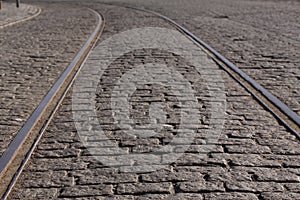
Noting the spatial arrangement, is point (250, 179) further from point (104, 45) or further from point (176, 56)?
point (104, 45)

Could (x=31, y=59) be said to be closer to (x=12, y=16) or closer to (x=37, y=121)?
(x=37, y=121)

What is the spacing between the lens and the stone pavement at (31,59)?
6.14 metres

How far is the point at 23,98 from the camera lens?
22.2 ft

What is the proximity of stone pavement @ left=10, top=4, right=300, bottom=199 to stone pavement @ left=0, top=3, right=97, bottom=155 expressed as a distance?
1.70 feet

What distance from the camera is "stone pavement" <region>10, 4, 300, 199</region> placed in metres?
3.85

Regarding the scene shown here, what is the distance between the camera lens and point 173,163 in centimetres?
439

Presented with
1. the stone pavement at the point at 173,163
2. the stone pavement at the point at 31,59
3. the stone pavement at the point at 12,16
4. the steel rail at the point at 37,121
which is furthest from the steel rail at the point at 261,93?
the stone pavement at the point at 12,16

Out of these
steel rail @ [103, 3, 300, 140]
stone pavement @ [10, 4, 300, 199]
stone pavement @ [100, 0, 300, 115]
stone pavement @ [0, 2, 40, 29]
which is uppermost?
stone pavement @ [0, 2, 40, 29]

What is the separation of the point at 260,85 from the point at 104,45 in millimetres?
4901

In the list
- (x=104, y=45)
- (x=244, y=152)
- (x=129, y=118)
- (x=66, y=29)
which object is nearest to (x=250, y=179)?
(x=244, y=152)

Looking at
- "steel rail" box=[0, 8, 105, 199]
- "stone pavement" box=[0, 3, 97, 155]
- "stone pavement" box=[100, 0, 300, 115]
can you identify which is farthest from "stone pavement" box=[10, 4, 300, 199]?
"stone pavement" box=[100, 0, 300, 115]

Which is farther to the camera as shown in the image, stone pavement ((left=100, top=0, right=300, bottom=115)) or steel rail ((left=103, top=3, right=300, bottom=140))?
stone pavement ((left=100, top=0, right=300, bottom=115))

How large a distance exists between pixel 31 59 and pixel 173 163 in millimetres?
5976

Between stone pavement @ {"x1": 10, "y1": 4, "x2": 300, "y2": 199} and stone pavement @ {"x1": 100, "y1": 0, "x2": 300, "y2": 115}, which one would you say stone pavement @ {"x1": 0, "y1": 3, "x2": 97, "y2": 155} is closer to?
stone pavement @ {"x1": 10, "y1": 4, "x2": 300, "y2": 199}
